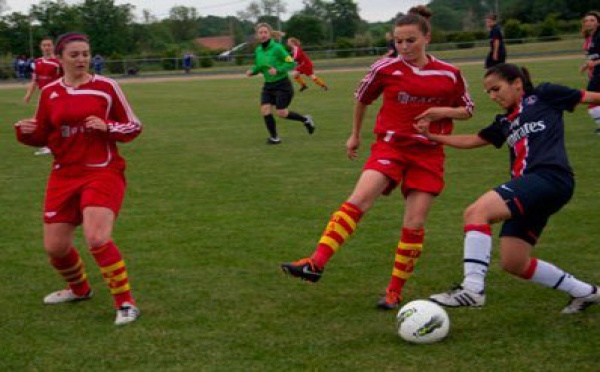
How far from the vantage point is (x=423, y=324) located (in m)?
4.62

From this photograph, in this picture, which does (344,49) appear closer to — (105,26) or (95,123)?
(105,26)

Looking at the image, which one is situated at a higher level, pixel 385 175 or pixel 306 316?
pixel 385 175

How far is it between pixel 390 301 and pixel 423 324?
781 millimetres

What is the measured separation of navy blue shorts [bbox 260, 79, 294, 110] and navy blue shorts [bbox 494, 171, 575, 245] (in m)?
9.94

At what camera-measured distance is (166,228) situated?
8117 mm

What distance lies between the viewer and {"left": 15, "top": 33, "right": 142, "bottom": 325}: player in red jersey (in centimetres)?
523

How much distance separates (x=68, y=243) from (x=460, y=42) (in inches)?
2149

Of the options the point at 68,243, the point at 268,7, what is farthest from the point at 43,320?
the point at 268,7

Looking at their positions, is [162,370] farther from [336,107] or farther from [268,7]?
[268,7]

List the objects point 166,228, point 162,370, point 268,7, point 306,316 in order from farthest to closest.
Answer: point 268,7, point 166,228, point 306,316, point 162,370

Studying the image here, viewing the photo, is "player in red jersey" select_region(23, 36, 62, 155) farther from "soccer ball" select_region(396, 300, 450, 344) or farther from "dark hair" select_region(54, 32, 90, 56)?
"soccer ball" select_region(396, 300, 450, 344)

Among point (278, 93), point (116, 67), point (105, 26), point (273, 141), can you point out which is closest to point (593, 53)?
point (278, 93)

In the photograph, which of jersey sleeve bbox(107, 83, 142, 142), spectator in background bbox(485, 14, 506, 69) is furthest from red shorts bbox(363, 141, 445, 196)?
spectator in background bbox(485, 14, 506, 69)

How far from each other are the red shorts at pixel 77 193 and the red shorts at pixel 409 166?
A: 1.72 meters
